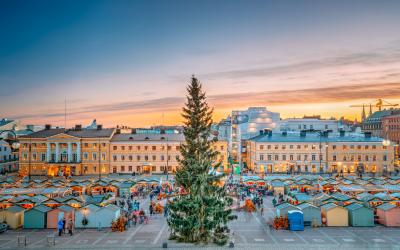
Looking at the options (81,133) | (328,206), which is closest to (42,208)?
(328,206)

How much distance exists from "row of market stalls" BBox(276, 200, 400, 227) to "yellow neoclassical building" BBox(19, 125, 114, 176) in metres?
55.8

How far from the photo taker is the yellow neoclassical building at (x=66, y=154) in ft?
273

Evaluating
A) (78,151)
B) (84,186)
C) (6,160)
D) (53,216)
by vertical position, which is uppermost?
(78,151)

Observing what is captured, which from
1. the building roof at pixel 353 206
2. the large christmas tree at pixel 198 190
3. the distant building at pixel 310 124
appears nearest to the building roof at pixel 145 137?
the building roof at pixel 353 206

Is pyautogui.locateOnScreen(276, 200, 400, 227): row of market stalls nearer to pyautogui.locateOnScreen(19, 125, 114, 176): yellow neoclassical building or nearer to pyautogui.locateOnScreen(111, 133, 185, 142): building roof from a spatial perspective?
pyautogui.locateOnScreen(111, 133, 185, 142): building roof

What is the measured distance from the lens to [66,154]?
8381 cm

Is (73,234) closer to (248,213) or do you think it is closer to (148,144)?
(248,213)

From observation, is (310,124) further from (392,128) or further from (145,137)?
(145,137)

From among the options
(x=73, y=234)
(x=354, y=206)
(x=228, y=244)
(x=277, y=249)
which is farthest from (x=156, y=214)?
(x=354, y=206)

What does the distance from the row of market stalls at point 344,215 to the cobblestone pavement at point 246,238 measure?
2.95 feet

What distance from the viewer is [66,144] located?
83.9m

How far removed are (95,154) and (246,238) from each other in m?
59.1

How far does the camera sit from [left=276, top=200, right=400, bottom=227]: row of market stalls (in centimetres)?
3606

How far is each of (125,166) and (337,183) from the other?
48.0 meters
